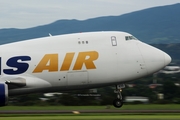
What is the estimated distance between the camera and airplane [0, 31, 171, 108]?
31.0 m

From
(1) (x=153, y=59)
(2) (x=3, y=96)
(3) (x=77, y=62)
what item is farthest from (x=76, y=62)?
(2) (x=3, y=96)

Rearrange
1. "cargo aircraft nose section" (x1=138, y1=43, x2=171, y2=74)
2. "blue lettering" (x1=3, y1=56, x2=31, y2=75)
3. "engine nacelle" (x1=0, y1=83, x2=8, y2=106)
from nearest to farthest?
1. "engine nacelle" (x1=0, y1=83, x2=8, y2=106)
2. "blue lettering" (x1=3, y1=56, x2=31, y2=75)
3. "cargo aircraft nose section" (x1=138, y1=43, x2=171, y2=74)

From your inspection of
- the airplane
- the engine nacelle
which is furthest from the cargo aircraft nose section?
the engine nacelle

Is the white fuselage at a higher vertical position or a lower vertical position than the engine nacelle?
higher

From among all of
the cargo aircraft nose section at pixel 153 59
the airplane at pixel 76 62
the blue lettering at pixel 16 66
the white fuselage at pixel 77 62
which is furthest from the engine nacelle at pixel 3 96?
the cargo aircraft nose section at pixel 153 59

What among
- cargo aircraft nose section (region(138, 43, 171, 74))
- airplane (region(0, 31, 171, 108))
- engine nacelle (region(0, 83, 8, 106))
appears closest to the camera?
engine nacelle (region(0, 83, 8, 106))

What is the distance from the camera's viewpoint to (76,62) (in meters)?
30.8

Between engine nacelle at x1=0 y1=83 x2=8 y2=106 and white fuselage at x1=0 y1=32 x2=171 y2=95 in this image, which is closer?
engine nacelle at x1=0 y1=83 x2=8 y2=106

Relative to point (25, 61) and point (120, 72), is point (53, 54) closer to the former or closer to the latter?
point (25, 61)

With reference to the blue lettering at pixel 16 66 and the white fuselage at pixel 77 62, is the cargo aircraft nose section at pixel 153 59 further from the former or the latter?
the blue lettering at pixel 16 66

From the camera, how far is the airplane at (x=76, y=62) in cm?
3105

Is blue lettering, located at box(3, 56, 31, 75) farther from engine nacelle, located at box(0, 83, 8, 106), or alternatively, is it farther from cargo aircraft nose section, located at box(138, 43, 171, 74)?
cargo aircraft nose section, located at box(138, 43, 171, 74)

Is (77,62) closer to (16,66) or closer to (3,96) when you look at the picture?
(16,66)

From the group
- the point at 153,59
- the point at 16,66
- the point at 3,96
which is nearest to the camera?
the point at 3,96
